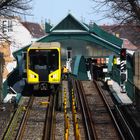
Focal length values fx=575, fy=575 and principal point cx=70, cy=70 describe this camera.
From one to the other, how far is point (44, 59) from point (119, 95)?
484cm

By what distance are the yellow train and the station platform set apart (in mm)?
3440

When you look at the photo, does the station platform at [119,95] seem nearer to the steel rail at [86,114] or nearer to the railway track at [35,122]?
the steel rail at [86,114]

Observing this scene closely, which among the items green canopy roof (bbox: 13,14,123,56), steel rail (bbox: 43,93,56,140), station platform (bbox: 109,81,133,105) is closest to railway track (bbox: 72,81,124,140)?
station platform (bbox: 109,81,133,105)

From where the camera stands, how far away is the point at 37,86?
33.6m

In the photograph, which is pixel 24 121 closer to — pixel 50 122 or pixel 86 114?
pixel 50 122

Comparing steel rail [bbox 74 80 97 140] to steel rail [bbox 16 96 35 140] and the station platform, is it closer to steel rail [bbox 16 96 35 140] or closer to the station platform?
the station platform

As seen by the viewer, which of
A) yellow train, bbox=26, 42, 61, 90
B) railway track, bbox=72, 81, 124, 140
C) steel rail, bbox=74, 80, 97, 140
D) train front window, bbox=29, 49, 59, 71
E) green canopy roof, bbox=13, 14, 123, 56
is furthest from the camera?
green canopy roof, bbox=13, 14, 123, 56

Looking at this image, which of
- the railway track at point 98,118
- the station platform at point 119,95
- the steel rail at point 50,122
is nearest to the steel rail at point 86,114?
the railway track at point 98,118

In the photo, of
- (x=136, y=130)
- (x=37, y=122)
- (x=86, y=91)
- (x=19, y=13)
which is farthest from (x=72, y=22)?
(x=136, y=130)

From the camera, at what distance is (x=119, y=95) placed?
32.7 metres

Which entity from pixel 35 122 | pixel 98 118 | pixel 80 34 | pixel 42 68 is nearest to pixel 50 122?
pixel 35 122

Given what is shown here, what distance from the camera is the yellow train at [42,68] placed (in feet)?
110

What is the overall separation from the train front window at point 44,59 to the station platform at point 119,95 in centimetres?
380

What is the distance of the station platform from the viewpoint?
3002 centimetres
